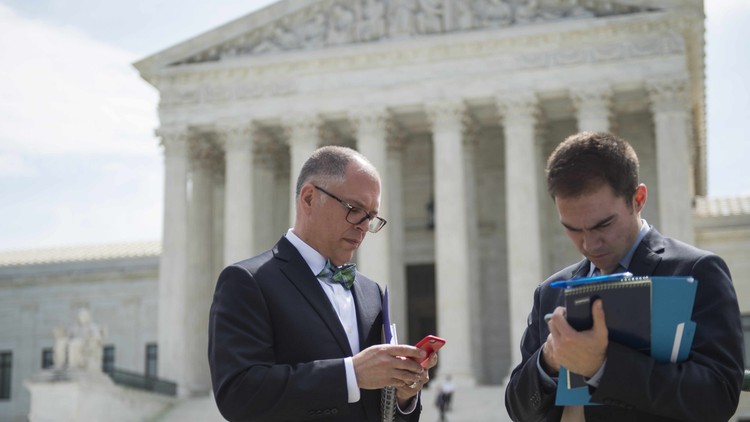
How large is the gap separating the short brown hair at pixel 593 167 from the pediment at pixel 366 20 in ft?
116

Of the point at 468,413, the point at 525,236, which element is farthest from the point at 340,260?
the point at 525,236

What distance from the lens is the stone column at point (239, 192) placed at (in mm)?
43562

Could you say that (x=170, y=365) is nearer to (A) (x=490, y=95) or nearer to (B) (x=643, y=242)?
(A) (x=490, y=95)

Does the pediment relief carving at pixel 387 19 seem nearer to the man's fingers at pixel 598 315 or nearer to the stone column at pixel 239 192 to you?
the stone column at pixel 239 192

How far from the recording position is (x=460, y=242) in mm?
40594

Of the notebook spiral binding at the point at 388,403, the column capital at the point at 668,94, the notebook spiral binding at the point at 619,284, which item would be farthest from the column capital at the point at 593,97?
the notebook spiral binding at the point at 619,284

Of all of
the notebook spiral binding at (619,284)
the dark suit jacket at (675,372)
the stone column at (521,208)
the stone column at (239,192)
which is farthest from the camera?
the stone column at (239,192)

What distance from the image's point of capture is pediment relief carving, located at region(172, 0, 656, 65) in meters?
40.8

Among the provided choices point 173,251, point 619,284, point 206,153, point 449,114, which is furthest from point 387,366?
point 206,153

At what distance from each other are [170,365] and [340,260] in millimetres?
38653

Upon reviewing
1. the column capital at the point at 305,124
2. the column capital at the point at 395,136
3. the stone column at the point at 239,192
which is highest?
the column capital at the point at 305,124

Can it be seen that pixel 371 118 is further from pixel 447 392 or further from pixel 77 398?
pixel 77 398

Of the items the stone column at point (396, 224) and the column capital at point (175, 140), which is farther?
the column capital at point (175, 140)

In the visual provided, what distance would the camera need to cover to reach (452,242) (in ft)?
133
